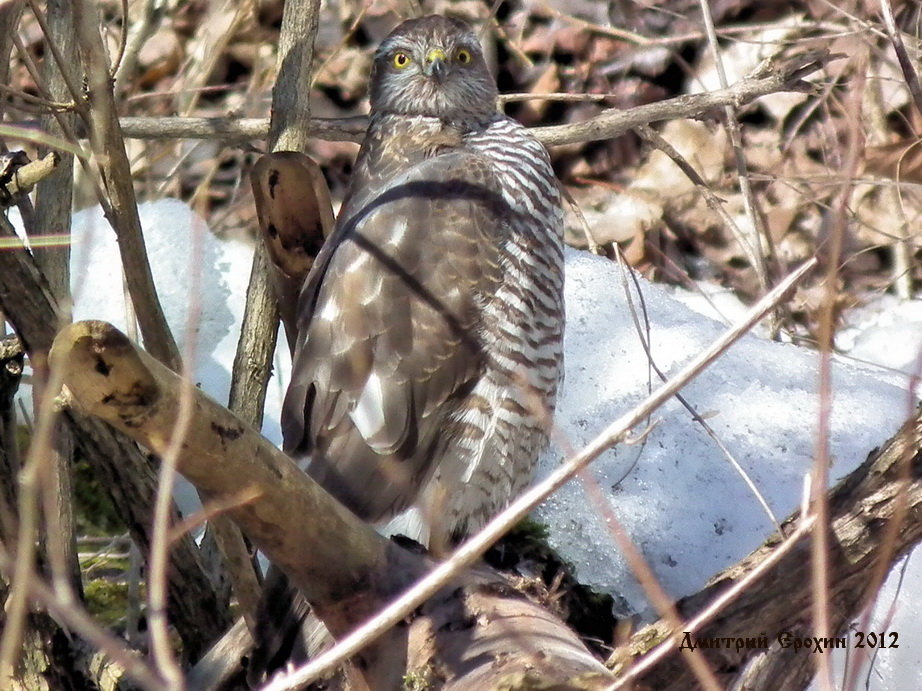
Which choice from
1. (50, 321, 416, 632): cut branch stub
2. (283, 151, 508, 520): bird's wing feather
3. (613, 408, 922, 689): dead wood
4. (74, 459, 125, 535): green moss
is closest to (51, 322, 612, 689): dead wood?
(50, 321, 416, 632): cut branch stub

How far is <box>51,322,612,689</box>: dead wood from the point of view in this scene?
1.43 m

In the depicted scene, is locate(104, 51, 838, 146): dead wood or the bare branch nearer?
the bare branch

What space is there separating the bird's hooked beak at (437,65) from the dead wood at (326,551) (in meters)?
1.82

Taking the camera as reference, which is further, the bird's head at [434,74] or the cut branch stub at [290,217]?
the bird's head at [434,74]

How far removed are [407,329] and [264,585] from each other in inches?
27.5

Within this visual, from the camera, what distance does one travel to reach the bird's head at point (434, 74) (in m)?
3.63

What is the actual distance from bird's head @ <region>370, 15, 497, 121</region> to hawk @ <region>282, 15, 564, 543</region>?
1.72ft

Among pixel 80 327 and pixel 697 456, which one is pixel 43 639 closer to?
pixel 80 327

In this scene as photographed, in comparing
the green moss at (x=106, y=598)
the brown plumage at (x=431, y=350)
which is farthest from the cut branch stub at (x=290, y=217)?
the green moss at (x=106, y=598)

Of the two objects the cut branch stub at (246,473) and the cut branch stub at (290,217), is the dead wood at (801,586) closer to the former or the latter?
the cut branch stub at (246,473)

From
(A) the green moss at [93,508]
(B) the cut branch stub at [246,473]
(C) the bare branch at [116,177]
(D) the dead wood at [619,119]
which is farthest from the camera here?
(A) the green moss at [93,508]

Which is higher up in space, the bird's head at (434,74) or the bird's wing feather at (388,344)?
the bird's head at (434,74)

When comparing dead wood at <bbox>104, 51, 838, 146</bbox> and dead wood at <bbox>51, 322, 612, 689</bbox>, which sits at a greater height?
dead wood at <bbox>104, 51, 838, 146</bbox>

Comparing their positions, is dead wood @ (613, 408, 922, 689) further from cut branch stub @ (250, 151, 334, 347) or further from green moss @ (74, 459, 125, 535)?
green moss @ (74, 459, 125, 535)
